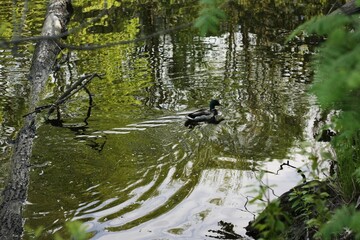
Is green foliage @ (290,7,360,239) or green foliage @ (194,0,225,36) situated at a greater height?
green foliage @ (194,0,225,36)

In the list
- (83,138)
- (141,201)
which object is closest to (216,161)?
(141,201)

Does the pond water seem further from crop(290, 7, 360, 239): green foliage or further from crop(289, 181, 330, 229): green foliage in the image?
crop(290, 7, 360, 239): green foliage

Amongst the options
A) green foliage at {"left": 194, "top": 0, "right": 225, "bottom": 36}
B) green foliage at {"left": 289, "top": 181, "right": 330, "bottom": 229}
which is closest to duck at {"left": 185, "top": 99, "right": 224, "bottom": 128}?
green foliage at {"left": 289, "top": 181, "right": 330, "bottom": 229}

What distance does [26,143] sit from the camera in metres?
7.16

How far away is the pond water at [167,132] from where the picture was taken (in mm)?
7141

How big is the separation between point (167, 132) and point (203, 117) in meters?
0.65

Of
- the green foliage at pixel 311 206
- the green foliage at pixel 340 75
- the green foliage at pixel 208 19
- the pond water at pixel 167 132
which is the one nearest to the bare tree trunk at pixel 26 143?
the pond water at pixel 167 132

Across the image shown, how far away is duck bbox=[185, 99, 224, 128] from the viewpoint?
9.77m

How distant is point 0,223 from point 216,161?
139 inches

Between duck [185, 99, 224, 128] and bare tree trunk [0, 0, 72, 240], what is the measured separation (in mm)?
2473

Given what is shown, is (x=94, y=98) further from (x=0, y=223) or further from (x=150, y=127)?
(x=0, y=223)

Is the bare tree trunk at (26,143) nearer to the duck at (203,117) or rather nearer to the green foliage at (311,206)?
the duck at (203,117)

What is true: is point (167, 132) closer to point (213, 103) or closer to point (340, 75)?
point (213, 103)

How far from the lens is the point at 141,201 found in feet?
24.2
